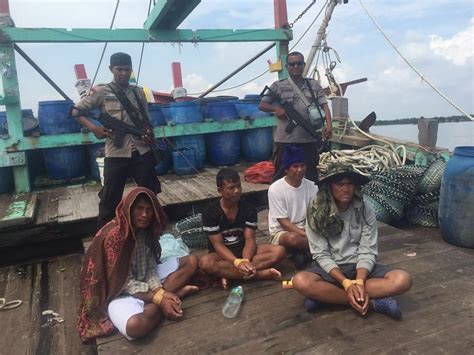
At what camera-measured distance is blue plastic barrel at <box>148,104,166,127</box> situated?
6.26 m

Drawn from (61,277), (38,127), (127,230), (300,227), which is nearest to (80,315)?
(127,230)

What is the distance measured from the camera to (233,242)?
10.1 feet

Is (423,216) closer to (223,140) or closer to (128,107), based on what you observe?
(223,140)

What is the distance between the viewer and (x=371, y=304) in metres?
2.43

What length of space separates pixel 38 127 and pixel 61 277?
289cm

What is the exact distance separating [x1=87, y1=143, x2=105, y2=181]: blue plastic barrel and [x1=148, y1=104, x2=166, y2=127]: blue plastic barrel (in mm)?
936

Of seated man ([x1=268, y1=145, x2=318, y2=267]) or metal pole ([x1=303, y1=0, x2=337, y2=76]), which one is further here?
metal pole ([x1=303, y1=0, x2=337, y2=76])

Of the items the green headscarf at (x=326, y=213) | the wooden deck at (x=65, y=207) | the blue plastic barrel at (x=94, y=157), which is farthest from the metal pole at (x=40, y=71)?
the green headscarf at (x=326, y=213)

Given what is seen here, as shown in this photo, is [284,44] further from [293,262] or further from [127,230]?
[127,230]

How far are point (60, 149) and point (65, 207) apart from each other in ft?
4.96

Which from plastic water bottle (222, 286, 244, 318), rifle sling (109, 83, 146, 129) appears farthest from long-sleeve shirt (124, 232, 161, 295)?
rifle sling (109, 83, 146, 129)

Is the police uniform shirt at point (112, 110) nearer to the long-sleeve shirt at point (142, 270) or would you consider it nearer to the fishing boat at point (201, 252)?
the fishing boat at point (201, 252)

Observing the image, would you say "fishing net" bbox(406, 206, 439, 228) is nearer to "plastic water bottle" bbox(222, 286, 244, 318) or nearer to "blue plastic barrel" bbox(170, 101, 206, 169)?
"plastic water bottle" bbox(222, 286, 244, 318)

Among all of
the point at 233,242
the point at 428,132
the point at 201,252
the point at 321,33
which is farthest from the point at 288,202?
the point at 321,33
